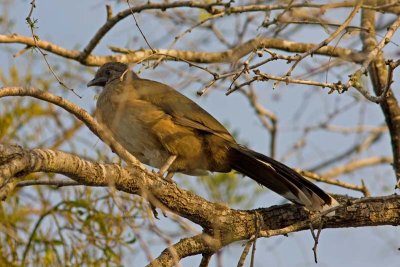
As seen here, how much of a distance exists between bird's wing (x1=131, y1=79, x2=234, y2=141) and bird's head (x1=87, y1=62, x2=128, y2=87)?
364 millimetres

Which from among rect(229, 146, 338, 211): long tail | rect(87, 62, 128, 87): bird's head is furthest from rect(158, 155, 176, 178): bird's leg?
rect(87, 62, 128, 87): bird's head

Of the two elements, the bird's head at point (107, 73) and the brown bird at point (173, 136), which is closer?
the brown bird at point (173, 136)

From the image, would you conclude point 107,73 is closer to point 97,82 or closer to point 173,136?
point 97,82

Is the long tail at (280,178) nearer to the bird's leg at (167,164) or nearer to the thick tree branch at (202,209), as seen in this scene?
Answer: the thick tree branch at (202,209)

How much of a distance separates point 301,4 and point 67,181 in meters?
1.76

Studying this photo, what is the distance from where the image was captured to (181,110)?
5.46 m

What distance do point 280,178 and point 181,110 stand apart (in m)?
0.97

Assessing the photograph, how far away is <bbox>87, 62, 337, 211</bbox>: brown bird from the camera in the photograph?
5.14 meters

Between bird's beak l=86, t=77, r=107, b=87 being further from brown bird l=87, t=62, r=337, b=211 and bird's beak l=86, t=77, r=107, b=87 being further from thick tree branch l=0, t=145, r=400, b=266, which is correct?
thick tree branch l=0, t=145, r=400, b=266

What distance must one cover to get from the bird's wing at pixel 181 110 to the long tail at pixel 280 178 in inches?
7.4

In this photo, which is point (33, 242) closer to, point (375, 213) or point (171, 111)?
point (171, 111)

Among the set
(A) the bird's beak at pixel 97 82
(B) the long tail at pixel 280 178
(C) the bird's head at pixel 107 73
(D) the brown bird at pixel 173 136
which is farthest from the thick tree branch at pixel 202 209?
(A) the bird's beak at pixel 97 82

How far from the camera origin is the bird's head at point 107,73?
588cm

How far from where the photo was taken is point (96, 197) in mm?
5535
